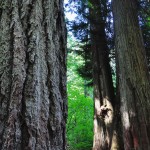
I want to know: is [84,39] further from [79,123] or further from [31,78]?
[31,78]

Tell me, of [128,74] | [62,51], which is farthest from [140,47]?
[62,51]

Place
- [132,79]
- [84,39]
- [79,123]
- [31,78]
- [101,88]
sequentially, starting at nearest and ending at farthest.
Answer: [31,78]
[132,79]
[101,88]
[84,39]
[79,123]

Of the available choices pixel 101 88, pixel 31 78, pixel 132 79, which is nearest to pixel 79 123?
pixel 101 88

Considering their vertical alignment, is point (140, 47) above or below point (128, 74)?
above

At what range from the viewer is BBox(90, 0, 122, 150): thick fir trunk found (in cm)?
589

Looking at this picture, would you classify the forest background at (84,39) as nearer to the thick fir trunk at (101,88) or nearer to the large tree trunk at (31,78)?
the thick fir trunk at (101,88)

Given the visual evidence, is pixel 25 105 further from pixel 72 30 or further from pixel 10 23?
pixel 72 30

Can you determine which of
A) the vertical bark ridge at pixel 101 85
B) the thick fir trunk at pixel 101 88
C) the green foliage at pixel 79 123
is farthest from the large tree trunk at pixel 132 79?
the green foliage at pixel 79 123

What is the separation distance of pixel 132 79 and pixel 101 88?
162cm

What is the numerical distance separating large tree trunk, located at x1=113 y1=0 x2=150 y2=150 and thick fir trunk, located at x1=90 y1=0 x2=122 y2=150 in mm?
955

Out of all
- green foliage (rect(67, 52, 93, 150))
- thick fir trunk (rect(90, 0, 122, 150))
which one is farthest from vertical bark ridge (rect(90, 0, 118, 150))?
green foliage (rect(67, 52, 93, 150))

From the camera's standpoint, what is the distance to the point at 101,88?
645 centimetres

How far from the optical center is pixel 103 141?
5.90m

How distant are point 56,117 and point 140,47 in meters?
4.30
